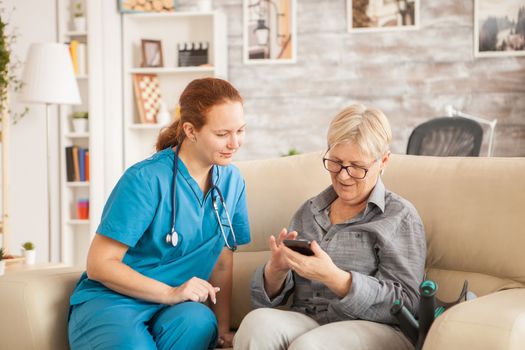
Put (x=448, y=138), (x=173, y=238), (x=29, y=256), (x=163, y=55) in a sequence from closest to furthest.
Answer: (x=173, y=238), (x=29, y=256), (x=448, y=138), (x=163, y=55)

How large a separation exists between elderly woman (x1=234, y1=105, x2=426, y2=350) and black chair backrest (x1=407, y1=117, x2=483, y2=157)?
6.31ft

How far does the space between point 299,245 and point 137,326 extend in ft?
1.54

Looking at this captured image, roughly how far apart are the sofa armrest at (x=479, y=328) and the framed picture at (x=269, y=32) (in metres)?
3.84

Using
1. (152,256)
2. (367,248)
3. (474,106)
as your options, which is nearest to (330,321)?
(367,248)

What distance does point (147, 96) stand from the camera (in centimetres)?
527

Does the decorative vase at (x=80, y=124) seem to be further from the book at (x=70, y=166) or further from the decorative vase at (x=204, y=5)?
the decorative vase at (x=204, y=5)

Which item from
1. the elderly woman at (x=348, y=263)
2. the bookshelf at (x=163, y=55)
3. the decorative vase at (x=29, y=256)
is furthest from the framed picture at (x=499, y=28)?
the elderly woman at (x=348, y=263)

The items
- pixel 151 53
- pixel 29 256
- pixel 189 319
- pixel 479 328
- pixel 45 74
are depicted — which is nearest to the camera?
pixel 479 328

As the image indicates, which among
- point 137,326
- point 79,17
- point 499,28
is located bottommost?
point 137,326

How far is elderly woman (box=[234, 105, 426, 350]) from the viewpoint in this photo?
175 centimetres

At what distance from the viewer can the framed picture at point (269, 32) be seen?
5.21 m

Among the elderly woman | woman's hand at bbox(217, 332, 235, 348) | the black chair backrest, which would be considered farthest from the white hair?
the black chair backrest

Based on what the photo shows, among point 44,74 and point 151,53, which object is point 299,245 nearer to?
point 44,74

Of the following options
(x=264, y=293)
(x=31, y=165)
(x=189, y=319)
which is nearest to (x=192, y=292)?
(x=189, y=319)
